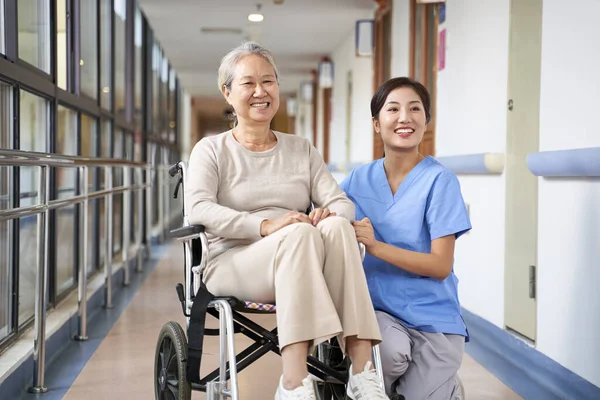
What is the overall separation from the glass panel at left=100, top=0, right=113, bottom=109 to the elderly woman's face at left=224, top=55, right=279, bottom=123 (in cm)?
375

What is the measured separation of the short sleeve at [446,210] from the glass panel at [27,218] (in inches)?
65.6

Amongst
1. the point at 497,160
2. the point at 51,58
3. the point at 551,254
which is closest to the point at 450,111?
the point at 497,160

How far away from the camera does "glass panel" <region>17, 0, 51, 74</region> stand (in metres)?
3.22

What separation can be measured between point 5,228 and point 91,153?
91.1 inches

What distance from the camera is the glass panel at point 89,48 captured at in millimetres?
4862

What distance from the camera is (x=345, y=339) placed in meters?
1.83

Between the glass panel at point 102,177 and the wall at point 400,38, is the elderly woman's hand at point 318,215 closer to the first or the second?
the glass panel at point 102,177

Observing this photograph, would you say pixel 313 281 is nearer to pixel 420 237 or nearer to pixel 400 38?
pixel 420 237

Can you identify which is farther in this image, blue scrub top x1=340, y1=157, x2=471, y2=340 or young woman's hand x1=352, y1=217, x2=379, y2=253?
blue scrub top x1=340, y1=157, x2=471, y2=340

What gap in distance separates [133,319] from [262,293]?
2.45m

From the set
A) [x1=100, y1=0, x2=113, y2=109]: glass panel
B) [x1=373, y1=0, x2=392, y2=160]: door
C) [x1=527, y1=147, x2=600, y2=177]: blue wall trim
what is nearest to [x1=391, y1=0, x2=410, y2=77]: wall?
[x1=373, y1=0, x2=392, y2=160]: door

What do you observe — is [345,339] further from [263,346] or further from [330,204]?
[330,204]

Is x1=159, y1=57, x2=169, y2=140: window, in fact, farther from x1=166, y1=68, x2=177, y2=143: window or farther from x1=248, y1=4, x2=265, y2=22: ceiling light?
x1=248, y1=4, x2=265, y2=22: ceiling light

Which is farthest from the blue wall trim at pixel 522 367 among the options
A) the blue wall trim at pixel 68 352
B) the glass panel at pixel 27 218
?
the glass panel at pixel 27 218
